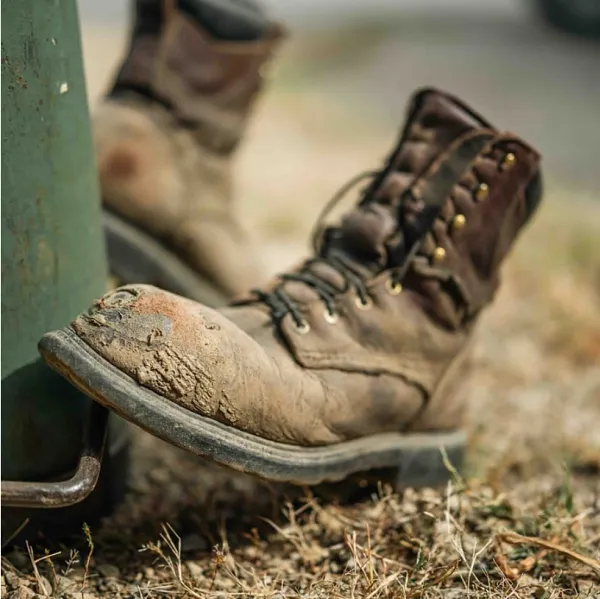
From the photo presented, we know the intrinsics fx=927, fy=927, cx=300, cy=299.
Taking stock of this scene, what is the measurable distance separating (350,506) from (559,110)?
499 centimetres

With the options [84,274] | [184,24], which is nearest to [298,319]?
[84,274]

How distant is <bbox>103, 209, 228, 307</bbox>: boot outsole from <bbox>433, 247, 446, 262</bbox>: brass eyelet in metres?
0.76

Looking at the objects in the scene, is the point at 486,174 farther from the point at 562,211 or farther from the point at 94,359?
the point at 562,211

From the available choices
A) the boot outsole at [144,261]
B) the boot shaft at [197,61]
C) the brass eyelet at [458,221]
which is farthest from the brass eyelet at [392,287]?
the boot shaft at [197,61]

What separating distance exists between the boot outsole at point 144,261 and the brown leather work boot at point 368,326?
0.55m

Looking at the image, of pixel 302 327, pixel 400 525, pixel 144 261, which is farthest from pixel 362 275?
pixel 144 261

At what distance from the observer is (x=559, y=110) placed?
6.03 m

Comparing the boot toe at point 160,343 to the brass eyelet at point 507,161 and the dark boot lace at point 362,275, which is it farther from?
the brass eyelet at point 507,161

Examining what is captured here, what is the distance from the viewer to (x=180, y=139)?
2145 mm

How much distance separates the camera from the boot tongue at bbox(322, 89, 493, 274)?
1.52 metres

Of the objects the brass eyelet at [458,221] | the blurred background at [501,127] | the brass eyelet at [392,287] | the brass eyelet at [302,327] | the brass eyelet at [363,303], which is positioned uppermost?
the brass eyelet at [458,221]

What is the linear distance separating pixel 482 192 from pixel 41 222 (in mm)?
684

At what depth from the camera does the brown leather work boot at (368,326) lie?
1268mm

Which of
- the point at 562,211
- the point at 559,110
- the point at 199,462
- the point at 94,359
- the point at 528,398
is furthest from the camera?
the point at 559,110
